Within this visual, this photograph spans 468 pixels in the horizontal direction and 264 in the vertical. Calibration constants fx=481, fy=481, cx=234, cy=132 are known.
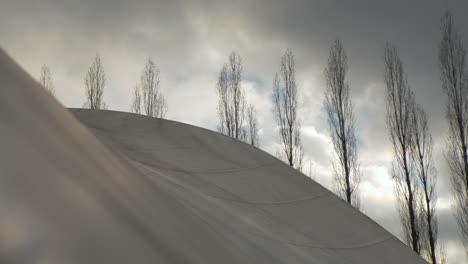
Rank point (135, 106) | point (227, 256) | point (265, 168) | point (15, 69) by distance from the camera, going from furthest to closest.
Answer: point (135, 106) < point (265, 168) < point (227, 256) < point (15, 69)

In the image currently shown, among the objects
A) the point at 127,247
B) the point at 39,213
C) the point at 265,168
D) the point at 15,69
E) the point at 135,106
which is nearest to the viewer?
the point at 39,213

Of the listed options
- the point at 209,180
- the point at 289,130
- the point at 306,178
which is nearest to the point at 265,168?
the point at 306,178

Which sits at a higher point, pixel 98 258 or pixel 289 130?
pixel 289 130

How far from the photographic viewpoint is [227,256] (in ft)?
5.92

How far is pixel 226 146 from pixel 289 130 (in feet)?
40.8

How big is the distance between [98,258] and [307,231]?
3138mm

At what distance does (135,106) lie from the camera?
1948cm

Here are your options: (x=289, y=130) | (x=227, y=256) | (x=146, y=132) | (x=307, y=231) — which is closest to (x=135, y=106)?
(x=289, y=130)

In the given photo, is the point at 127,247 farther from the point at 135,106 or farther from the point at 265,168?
the point at 135,106

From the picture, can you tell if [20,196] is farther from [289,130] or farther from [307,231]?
[289,130]

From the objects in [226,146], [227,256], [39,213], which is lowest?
[227,256]

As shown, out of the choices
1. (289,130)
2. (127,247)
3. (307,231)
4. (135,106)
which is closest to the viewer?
(127,247)

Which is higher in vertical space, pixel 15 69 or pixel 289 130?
pixel 289 130

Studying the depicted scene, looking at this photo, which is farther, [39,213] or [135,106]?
[135,106]
